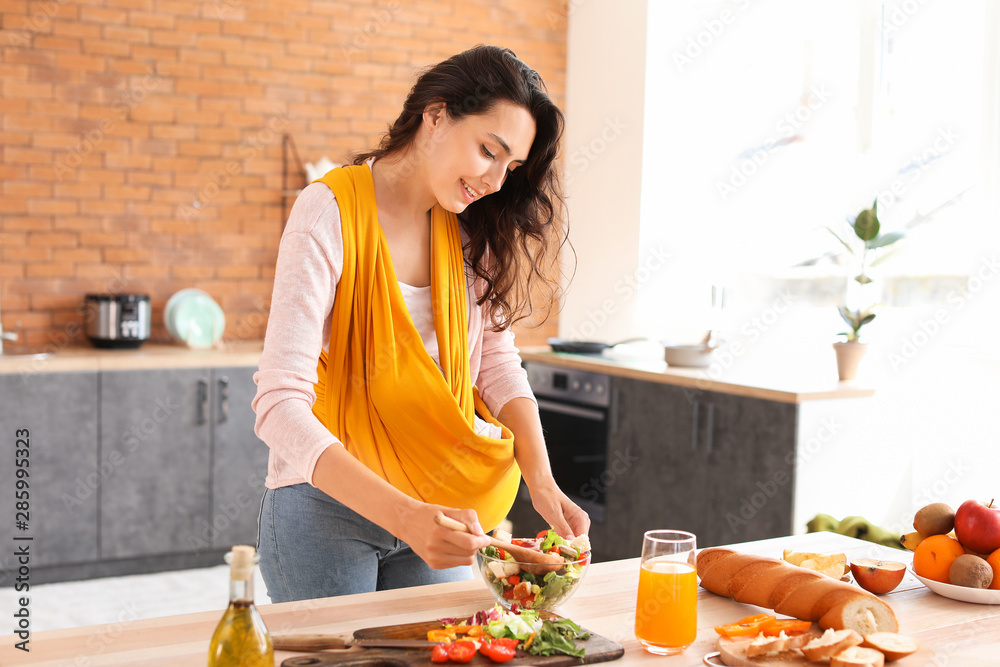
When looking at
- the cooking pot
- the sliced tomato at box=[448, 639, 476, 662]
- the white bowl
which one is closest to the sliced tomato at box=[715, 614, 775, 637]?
the sliced tomato at box=[448, 639, 476, 662]

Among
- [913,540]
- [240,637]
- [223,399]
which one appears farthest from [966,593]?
[223,399]

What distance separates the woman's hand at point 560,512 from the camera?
1417 millimetres

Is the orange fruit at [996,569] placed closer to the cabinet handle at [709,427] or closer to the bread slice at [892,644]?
the bread slice at [892,644]

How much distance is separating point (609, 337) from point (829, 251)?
1.33 metres

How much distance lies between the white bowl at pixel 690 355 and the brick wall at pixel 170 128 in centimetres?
185

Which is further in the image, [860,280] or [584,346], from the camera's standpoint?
[584,346]

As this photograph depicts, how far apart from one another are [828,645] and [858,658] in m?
0.04

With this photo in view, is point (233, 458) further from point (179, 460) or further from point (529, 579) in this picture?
point (529, 579)

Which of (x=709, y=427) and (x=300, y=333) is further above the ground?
(x=300, y=333)

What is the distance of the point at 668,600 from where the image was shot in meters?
1.11

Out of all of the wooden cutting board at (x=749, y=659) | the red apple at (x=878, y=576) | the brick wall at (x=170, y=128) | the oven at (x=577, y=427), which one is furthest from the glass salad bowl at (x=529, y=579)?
the brick wall at (x=170, y=128)

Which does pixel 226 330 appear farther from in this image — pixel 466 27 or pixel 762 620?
pixel 762 620

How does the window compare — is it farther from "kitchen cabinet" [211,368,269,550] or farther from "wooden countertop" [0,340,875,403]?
"kitchen cabinet" [211,368,269,550]

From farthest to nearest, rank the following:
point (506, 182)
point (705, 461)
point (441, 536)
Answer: point (705, 461), point (506, 182), point (441, 536)
